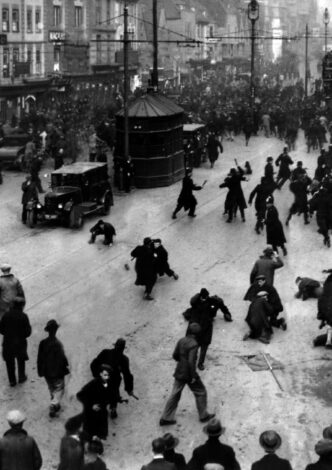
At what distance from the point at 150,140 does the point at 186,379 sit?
18804mm

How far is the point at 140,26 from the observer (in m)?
83.2

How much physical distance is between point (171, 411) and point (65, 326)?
4528 millimetres

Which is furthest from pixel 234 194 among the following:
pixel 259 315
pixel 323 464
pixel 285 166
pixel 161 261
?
pixel 323 464

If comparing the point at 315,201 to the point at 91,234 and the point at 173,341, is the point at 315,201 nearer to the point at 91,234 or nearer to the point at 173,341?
the point at 91,234

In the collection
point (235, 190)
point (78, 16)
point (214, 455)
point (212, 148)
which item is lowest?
point (214, 455)

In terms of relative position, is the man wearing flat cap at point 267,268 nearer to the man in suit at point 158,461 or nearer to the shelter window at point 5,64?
the man in suit at point 158,461

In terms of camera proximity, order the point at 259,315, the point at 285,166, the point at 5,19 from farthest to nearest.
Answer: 1. the point at 5,19
2. the point at 285,166
3. the point at 259,315

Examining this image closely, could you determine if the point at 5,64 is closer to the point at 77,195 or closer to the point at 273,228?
the point at 77,195

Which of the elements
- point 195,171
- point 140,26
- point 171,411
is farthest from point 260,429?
point 140,26

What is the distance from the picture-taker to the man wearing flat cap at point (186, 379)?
1183 cm

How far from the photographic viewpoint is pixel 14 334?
13.0m

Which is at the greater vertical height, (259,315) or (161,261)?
(161,261)

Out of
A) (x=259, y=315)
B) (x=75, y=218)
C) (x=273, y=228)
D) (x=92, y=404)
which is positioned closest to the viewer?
(x=92, y=404)

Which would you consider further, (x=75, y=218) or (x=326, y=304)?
(x=75, y=218)
